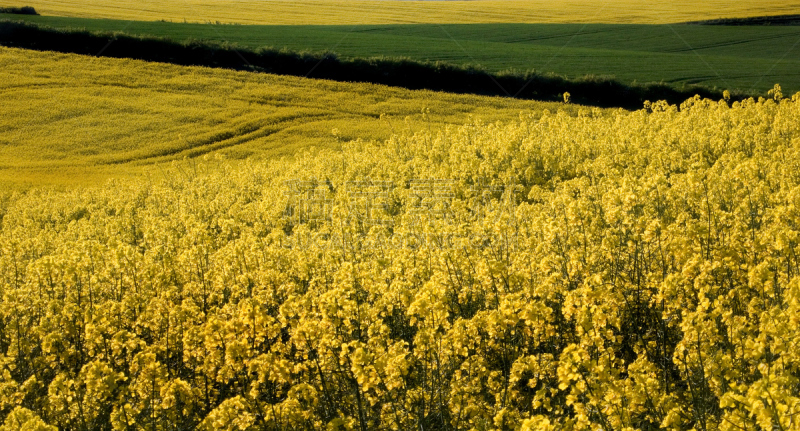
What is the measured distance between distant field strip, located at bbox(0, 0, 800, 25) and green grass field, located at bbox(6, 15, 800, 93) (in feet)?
20.4

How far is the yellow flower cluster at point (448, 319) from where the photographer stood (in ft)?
16.1

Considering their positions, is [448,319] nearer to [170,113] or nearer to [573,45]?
[170,113]

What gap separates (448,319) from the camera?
6875 mm

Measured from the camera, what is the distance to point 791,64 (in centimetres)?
3606

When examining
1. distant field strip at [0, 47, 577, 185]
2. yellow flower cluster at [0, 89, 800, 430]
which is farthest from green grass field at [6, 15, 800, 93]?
yellow flower cluster at [0, 89, 800, 430]

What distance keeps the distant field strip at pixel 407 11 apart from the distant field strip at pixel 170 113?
2090cm

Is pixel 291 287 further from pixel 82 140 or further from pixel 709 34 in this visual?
pixel 709 34

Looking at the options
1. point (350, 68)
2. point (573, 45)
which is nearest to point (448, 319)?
point (350, 68)

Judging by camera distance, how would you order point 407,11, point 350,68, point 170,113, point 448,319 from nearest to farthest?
point 448,319, point 170,113, point 350,68, point 407,11

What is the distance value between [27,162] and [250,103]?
10465 mm

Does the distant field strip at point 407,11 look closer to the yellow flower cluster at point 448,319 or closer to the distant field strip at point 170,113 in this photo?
the distant field strip at point 170,113

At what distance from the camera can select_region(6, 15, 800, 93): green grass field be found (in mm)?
33719

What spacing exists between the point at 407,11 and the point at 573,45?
27.4 metres

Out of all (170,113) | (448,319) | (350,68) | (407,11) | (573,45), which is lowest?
(448,319)
